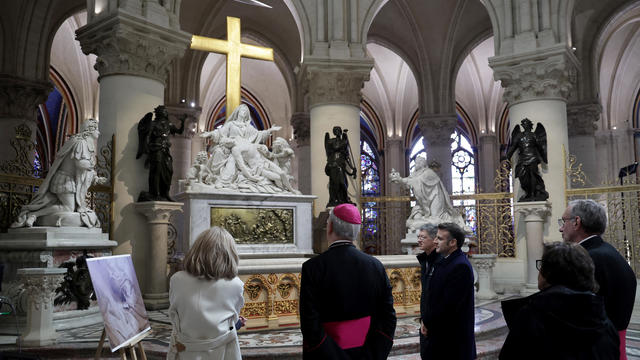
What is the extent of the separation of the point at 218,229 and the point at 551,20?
1097 cm

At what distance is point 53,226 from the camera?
304 inches

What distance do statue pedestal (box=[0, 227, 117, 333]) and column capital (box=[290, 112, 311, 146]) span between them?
10848 millimetres

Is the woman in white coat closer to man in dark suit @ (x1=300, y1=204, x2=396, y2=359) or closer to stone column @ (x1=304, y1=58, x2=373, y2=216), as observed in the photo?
man in dark suit @ (x1=300, y1=204, x2=396, y2=359)

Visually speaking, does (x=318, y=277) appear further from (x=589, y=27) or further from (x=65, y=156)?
(x=589, y=27)

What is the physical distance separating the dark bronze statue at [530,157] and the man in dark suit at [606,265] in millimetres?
8377

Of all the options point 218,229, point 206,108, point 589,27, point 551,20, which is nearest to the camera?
point 218,229

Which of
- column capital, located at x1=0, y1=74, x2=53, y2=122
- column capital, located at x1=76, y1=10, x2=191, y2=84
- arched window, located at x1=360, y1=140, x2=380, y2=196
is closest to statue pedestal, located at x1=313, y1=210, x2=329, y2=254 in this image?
column capital, located at x1=76, y1=10, x2=191, y2=84

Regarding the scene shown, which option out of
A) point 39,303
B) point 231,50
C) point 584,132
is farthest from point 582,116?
point 39,303

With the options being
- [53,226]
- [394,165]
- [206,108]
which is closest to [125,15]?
[53,226]

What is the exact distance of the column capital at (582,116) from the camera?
52.7 ft

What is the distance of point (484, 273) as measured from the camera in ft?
34.3

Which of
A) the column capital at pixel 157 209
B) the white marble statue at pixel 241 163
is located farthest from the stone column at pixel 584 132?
the column capital at pixel 157 209

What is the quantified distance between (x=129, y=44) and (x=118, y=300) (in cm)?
710

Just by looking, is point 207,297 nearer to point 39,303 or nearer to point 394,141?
point 39,303
